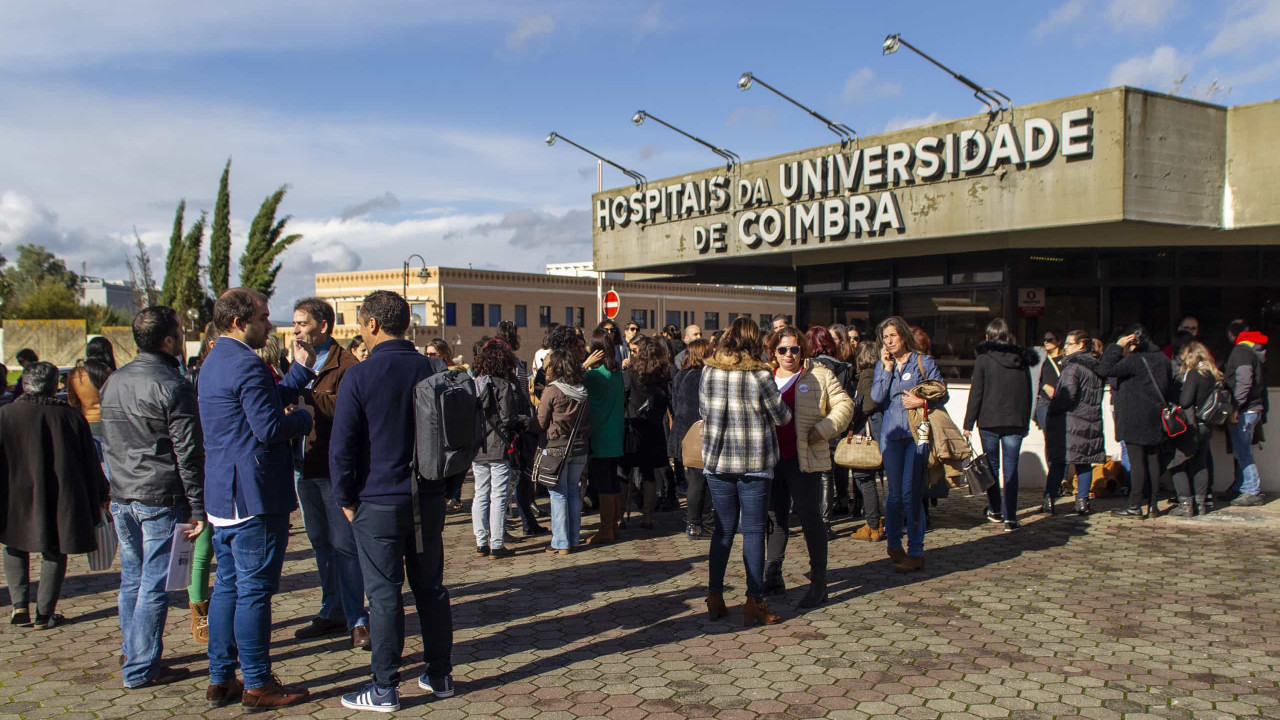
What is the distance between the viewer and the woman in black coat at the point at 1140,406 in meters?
9.34

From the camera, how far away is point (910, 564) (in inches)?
289

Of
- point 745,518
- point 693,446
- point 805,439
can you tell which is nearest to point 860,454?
point 805,439

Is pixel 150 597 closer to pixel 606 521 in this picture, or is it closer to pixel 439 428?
pixel 439 428

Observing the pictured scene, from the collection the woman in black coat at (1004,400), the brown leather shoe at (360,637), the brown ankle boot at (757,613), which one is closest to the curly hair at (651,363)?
the woman in black coat at (1004,400)

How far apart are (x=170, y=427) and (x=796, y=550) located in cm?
527

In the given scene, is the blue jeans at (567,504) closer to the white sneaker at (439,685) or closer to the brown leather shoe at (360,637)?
the brown leather shoe at (360,637)

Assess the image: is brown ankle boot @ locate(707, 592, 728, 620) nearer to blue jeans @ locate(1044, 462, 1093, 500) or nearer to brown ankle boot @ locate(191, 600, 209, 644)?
brown ankle boot @ locate(191, 600, 209, 644)

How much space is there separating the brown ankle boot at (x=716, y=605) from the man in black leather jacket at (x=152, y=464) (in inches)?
121

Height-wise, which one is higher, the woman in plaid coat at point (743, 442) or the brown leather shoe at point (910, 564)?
the woman in plaid coat at point (743, 442)

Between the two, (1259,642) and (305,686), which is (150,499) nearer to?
(305,686)

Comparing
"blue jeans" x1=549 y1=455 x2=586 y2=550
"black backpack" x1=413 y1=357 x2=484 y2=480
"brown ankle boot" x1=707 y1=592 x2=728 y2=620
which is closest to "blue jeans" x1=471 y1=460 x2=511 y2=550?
"blue jeans" x1=549 y1=455 x2=586 y2=550

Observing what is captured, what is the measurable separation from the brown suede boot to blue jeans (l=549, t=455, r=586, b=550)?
15.5 inches

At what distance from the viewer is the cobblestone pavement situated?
4660 millimetres

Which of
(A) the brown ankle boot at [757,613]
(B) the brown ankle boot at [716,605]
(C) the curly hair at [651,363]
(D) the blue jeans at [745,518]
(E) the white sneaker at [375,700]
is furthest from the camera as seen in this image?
(C) the curly hair at [651,363]
